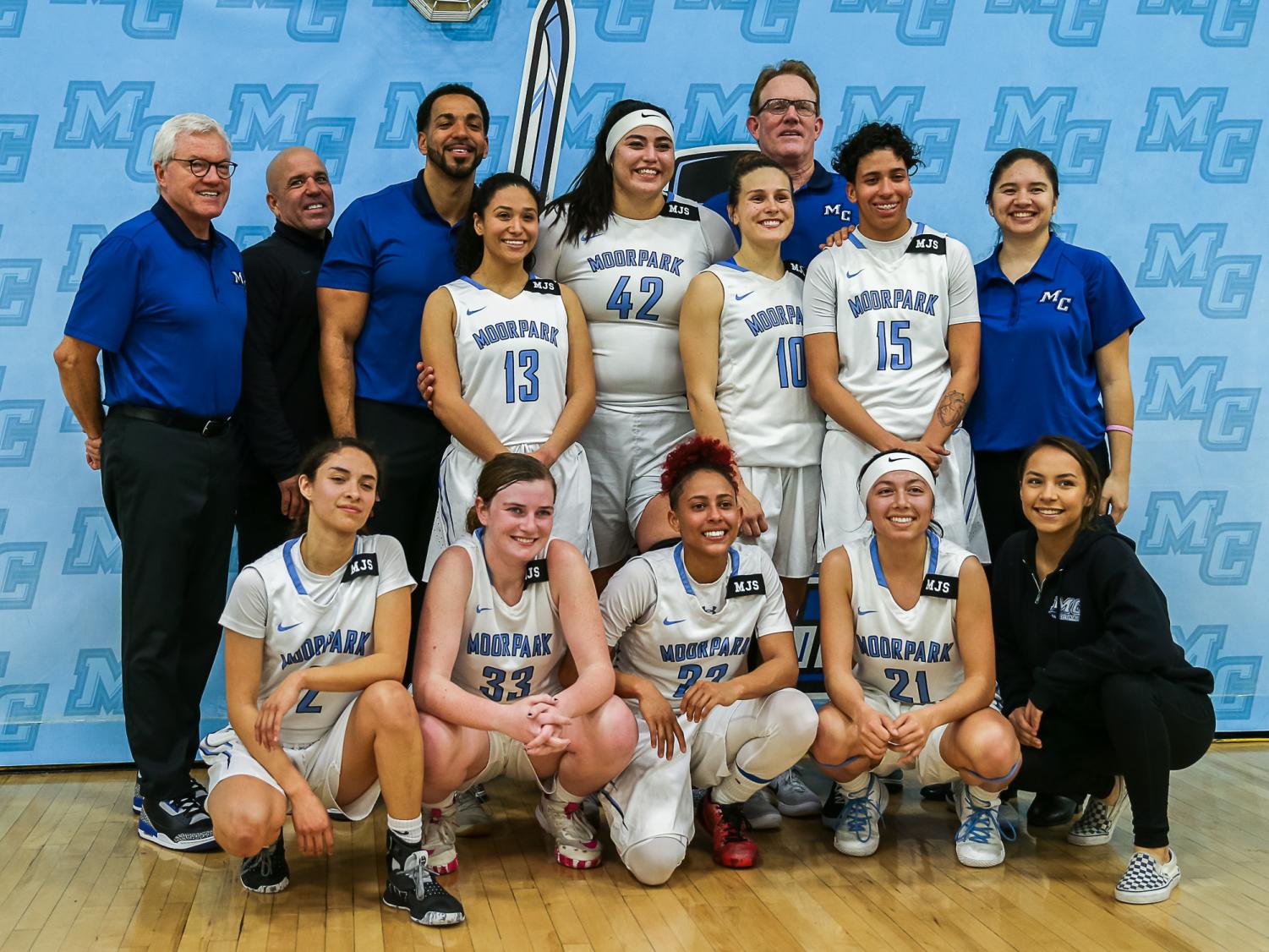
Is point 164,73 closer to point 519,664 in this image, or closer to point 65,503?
point 65,503

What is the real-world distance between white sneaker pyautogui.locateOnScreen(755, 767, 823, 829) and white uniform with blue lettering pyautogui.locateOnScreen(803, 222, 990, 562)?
0.69 m

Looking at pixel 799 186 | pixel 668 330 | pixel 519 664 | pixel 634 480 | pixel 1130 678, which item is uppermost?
pixel 799 186

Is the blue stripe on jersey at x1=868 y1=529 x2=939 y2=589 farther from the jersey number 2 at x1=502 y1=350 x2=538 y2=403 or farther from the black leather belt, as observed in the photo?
the black leather belt

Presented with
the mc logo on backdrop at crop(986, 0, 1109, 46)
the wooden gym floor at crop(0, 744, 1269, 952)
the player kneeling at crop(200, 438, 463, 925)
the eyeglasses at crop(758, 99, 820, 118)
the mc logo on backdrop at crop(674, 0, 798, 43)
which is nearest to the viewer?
the wooden gym floor at crop(0, 744, 1269, 952)

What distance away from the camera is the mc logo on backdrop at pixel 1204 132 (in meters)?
4.46

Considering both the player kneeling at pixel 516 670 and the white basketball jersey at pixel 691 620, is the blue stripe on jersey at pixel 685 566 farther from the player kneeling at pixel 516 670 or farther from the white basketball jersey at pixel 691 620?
the player kneeling at pixel 516 670

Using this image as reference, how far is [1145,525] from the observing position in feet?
14.8

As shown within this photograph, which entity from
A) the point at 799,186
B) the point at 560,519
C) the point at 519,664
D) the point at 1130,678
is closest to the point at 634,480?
the point at 560,519

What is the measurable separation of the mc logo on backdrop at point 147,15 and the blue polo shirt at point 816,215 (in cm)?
184

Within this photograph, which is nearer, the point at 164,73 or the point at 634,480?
the point at 634,480

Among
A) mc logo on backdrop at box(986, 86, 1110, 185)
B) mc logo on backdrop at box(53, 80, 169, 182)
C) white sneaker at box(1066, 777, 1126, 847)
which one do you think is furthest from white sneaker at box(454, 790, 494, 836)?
mc logo on backdrop at box(986, 86, 1110, 185)

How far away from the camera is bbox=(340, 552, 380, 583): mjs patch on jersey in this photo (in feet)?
9.86

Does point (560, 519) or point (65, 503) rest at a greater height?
point (560, 519)

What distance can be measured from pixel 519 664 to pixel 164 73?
7.54ft
